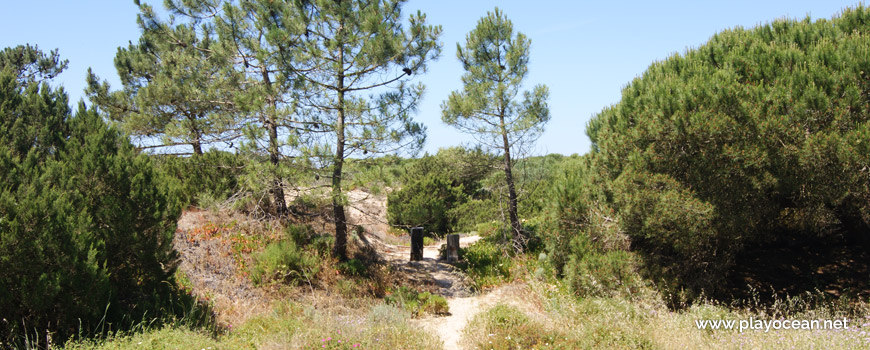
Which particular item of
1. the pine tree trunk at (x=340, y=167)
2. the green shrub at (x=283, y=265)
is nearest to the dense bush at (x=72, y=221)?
the green shrub at (x=283, y=265)

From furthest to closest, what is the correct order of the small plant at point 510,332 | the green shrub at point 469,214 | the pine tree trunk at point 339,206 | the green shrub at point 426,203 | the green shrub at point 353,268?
the green shrub at point 469,214 → the green shrub at point 426,203 → the pine tree trunk at point 339,206 → the green shrub at point 353,268 → the small plant at point 510,332

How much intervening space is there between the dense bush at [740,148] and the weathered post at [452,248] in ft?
17.5

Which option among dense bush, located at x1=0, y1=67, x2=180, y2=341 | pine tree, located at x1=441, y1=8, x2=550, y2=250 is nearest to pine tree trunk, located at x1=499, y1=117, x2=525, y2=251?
pine tree, located at x1=441, y1=8, x2=550, y2=250

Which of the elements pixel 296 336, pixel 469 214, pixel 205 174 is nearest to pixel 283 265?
pixel 296 336

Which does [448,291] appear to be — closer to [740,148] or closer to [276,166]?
[276,166]

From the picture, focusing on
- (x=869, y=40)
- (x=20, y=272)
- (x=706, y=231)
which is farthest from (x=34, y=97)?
(x=869, y=40)

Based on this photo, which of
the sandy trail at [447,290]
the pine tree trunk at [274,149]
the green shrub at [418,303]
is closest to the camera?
the sandy trail at [447,290]

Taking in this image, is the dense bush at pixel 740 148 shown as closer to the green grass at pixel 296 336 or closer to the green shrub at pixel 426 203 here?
the green grass at pixel 296 336

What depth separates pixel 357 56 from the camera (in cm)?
880

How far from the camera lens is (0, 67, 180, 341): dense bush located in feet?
14.2

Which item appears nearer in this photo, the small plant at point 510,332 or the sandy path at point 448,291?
the small plant at point 510,332

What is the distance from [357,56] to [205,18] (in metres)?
5.05

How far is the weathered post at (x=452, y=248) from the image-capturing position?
11.9 meters

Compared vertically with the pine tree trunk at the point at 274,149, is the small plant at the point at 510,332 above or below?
below
